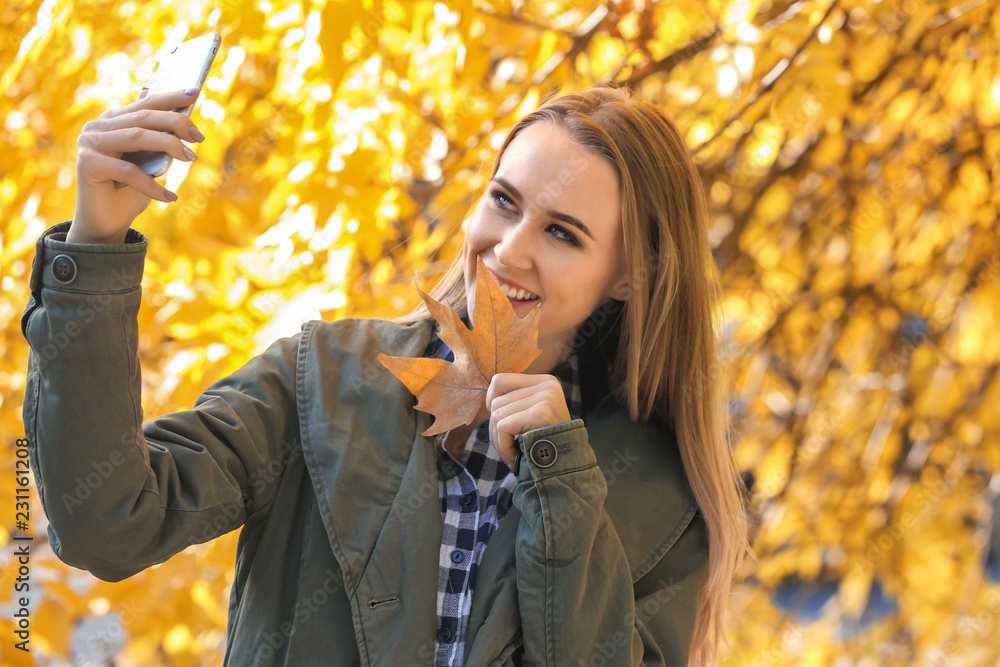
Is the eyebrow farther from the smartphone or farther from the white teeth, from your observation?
the smartphone

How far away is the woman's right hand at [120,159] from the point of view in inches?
38.3

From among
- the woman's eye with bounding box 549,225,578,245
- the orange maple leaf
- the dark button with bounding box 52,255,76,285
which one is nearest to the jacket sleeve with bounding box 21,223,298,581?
the dark button with bounding box 52,255,76,285

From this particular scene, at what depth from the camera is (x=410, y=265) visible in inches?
79.9

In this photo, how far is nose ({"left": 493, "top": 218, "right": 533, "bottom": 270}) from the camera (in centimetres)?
137

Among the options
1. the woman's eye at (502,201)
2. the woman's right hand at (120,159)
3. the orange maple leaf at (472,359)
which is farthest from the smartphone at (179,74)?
the woman's eye at (502,201)

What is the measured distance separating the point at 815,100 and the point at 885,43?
0.39 metres

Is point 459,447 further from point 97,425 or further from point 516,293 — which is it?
point 97,425

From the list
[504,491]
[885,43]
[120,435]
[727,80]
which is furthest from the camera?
[885,43]

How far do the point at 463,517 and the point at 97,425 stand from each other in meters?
0.60

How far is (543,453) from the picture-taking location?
1.21 metres

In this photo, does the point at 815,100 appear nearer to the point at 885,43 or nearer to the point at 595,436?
the point at 885,43

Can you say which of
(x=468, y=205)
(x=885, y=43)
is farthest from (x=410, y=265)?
(x=885, y=43)

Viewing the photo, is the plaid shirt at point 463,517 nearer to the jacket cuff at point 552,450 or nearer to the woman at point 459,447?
the woman at point 459,447

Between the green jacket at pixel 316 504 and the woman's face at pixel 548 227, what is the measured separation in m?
0.21
